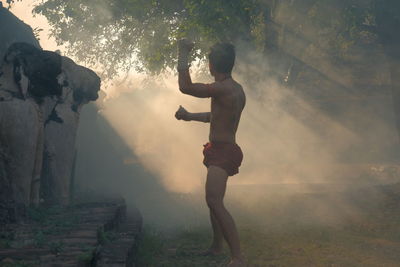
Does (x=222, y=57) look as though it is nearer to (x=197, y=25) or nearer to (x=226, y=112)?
(x=226, y=112)

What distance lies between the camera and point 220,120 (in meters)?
4.03

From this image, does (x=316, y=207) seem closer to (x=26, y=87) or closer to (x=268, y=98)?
(x=26, y=87)

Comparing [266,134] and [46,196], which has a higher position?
[266,134]

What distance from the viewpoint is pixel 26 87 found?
5.55 m

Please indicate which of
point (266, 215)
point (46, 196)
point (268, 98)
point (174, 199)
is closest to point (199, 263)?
point (46, 196)

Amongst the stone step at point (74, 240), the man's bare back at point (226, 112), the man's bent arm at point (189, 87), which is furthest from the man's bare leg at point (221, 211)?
the stone step at point (74, 240)

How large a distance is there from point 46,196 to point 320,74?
48.3 feet

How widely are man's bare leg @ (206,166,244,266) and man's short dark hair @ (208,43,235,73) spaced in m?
0.87

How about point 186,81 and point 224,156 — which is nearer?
point 186,81

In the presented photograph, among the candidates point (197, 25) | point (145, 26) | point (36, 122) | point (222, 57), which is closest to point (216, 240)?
point (222, 57)

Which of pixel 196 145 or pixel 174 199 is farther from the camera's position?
pixel 196 145

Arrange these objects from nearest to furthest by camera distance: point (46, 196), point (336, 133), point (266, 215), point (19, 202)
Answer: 1. point (19, 202)
2. point (46, 196)
3. point (266, 215)
4. point (336, 133)

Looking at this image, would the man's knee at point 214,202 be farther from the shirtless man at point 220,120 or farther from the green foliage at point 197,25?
the green foliage at point 197,25

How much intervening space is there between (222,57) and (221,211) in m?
1.33
